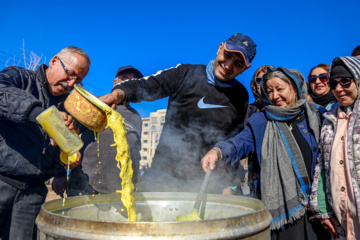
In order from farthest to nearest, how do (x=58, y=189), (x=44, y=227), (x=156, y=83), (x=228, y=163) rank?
(x=58, y=189) < (x=156, y=83) < (x=228, y=163) < (x=44, y=227)

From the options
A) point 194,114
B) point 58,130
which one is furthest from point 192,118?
point 58,130

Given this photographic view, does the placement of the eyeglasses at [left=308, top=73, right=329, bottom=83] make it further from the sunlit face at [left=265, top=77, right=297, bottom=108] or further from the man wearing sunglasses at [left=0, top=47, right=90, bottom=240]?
the man wearing sunglasses at [left=0, top=47, right=90, bottom=240]

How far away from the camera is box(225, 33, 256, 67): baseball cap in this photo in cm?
225

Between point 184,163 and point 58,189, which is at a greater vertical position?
point 184,163


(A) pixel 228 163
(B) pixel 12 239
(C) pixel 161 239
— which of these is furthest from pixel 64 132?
(B) pixel 12 239

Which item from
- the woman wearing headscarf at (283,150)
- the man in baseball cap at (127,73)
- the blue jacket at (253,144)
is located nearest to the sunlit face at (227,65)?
the woman wearing headscarf at (283,150)

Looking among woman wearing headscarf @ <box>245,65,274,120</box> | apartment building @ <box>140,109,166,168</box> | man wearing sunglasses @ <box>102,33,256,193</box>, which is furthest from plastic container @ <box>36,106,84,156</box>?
apartment building @ <box>140,109,166,168</box>

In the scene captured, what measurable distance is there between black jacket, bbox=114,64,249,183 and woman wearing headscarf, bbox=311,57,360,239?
78 centimetres

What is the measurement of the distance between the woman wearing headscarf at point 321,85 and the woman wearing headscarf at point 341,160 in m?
1.28

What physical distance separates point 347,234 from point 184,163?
128cm

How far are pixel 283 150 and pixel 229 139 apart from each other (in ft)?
1.40

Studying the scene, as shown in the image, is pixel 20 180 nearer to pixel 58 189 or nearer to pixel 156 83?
pixel 58 189

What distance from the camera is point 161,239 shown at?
1008 millimetres

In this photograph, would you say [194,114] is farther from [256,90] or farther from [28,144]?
[28,144]
